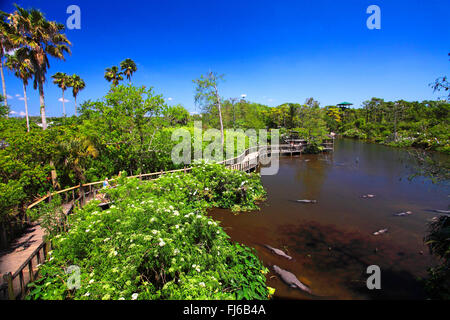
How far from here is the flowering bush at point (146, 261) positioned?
403cm

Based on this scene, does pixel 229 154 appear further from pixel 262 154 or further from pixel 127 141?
pixel 127 141

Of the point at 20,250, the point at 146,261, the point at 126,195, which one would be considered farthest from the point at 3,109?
the point at 146,261

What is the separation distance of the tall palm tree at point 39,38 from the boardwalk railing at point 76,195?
8.21m

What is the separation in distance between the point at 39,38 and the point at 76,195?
11.9 m

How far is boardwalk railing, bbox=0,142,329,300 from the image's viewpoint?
12.9ft

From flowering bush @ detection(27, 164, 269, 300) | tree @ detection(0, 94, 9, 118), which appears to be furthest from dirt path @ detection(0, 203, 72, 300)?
tree @ detection(0, 94, 9, 118)

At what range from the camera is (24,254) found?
260 inches

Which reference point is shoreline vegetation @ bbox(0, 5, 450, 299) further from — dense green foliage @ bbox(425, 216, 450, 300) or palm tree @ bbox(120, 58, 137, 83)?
palm tree @ bbox(120, 58, 137, 83)

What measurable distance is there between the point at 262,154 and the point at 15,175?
2305 cm

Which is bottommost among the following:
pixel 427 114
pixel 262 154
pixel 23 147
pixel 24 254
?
pixel 24 254

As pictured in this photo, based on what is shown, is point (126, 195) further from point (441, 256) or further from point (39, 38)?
point (39, 38)

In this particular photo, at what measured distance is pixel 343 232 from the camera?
32.9 feet

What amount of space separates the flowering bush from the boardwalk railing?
10.7 inches

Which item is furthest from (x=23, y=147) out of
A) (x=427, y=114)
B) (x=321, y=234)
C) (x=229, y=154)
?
(x=427, y=114)
